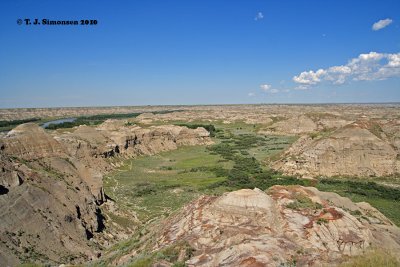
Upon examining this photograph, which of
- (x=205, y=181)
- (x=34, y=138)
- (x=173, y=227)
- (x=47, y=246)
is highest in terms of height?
(x=34, y=138)

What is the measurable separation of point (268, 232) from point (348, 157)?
152 ft

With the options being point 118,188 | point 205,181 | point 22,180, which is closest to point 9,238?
point 22,180

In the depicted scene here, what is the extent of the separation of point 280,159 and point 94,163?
1304 inches

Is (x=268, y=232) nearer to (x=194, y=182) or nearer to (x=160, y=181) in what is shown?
(x=194, y=182)

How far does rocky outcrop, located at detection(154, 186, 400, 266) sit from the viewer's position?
49.8 feet

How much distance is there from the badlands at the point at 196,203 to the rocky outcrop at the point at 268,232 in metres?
0.07

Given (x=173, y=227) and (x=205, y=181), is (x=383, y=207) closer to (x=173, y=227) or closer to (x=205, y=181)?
(x=205, y=181)

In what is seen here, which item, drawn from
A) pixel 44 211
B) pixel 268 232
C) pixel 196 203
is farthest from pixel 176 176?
pixel 268 232

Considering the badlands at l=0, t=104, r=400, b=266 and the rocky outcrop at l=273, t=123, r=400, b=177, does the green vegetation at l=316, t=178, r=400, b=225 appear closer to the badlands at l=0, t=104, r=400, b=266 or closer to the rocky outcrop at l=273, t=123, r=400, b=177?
the badlands at l=0, t=104, r=400, b=266

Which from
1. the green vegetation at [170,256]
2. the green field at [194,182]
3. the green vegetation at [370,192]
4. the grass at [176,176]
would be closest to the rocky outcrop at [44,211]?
the green field at [194,182]

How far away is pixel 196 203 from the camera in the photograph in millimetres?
22703

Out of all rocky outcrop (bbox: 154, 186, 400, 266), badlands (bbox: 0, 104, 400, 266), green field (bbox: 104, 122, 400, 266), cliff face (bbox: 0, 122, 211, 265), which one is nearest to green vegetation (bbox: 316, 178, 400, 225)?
green field (bbox: 104, 122, 400, 266)

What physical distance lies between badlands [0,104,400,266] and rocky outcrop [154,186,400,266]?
0.07 m

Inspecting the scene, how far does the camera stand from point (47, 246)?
79.2 ft
